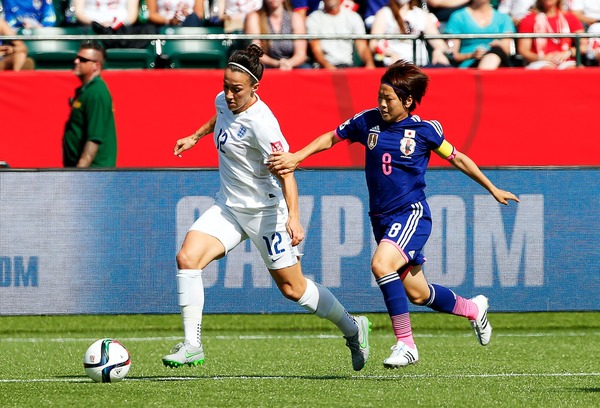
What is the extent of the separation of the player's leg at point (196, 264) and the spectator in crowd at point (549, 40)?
238 inches

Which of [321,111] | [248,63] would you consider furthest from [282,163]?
[321,111]

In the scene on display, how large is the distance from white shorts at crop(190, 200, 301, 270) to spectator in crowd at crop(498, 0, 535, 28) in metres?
6.87

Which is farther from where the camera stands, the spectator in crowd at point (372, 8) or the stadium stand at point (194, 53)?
the spectator in crowd at point (372, 8)

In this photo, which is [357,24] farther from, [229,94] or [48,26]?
[229,94]

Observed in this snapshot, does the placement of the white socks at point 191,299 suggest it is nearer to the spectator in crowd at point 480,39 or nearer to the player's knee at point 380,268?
the player's knee at point 380,268

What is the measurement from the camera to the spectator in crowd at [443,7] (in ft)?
43.5

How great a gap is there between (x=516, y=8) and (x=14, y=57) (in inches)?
219

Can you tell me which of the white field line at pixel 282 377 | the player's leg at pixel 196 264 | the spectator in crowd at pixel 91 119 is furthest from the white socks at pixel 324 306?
the spectator in crowd at pixel 91 119

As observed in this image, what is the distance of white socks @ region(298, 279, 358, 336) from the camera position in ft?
24.2

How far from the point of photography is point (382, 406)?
19.6 ft

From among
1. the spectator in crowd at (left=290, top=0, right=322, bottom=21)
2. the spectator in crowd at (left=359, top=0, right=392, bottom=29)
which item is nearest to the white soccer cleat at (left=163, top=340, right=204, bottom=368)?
the spectator in crowd at (left=290, top=0, right=322, bottom=21)

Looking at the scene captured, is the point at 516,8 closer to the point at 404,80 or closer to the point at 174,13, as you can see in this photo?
the point at 174,13

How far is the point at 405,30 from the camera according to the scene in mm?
12633

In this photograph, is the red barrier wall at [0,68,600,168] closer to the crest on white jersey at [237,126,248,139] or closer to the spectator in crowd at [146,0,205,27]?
the spectator in crowd at [146,0,205,27]
